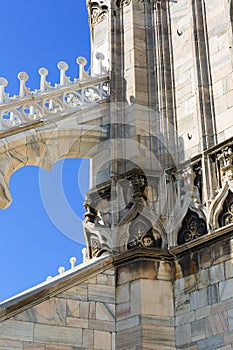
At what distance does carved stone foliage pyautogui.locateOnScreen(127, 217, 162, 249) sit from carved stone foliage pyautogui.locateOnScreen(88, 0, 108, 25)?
3.92 meters

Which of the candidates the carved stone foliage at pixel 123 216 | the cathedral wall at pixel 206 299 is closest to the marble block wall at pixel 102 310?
the cathedral wall at pixel 206 299

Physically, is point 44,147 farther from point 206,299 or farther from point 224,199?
point 206,299

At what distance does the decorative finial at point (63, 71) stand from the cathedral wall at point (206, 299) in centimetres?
310

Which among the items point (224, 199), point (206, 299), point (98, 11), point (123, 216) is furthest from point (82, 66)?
point (206, 299)

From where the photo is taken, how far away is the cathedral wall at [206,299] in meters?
7.80

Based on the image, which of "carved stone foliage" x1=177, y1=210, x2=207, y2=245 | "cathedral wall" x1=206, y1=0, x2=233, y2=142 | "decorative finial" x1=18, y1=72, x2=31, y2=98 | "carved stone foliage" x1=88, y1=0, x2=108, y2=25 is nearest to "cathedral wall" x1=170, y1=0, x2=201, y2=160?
"cathedral wall" x1=206, y1=0, x2=233, y2=142

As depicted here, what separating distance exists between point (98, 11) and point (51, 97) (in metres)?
2.35

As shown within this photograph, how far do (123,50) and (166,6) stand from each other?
88 centimetres

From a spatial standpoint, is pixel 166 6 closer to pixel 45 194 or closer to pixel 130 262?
pixel 45 194

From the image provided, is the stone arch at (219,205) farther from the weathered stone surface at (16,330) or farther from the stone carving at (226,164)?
the weathered stone surface at (16,330)

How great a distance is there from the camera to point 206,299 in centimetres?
807

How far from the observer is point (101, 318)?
27.2 feet

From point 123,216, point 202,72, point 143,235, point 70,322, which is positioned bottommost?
point 70,322

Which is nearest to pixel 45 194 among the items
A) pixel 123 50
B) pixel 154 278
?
pixel 154 278
